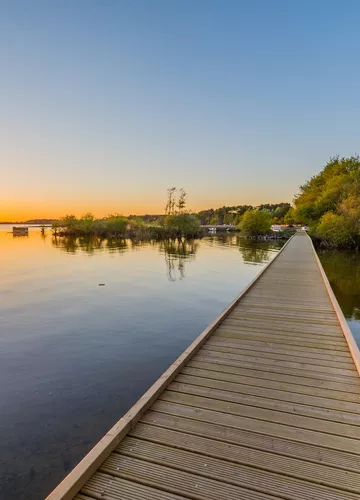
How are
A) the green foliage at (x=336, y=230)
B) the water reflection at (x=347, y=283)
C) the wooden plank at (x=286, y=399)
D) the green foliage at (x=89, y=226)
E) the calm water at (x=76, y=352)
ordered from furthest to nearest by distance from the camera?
1. the green foliage at (x=89, y=226)
2. the green foliage at (x=336, y=230)
3. the water reflection at (x=347, y=283)
4. the calm water at (x=76, y=352)
5. the wooden plank at (x=286, y=399)

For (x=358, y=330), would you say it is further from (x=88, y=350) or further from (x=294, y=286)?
(x=88, y=350)

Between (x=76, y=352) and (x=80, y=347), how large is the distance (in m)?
0.26

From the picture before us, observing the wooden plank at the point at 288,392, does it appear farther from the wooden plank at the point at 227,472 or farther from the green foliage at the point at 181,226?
the green foliage at the point at 181,226

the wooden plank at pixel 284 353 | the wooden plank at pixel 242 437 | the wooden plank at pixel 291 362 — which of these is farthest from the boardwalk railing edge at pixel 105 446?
the wooden plank at pixel 284 353

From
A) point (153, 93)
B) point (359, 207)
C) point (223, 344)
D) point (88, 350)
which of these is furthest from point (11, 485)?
point (359, 207)

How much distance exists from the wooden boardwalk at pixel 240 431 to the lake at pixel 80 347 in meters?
1.49

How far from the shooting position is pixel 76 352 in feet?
→ 21.2

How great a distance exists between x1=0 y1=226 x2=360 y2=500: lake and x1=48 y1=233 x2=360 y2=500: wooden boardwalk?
1.49 meters

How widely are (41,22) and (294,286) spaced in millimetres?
15745

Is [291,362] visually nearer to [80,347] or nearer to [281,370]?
[281,370]

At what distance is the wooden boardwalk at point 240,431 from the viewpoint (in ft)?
6.63

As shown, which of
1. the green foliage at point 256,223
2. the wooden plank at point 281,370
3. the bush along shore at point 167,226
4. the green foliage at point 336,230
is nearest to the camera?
the wooden plank at point 281,370

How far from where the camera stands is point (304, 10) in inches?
569

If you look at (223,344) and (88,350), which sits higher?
(223,344)
